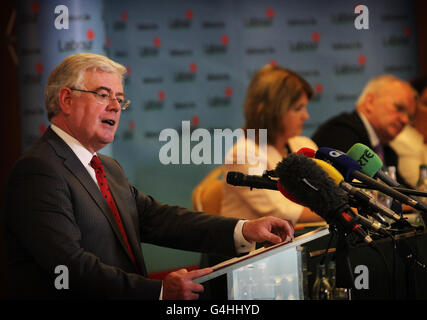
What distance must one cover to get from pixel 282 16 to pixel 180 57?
1.12 m

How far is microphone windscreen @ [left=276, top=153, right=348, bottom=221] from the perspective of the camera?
1334 mm

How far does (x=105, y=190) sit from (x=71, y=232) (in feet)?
1.04

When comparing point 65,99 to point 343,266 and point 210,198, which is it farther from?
point 210,198

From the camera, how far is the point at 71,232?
1793mm

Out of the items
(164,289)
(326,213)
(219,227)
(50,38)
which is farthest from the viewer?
(50,38)

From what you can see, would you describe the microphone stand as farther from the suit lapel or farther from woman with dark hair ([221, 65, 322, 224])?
woman with dark hair ([221, 65, 322, 224])

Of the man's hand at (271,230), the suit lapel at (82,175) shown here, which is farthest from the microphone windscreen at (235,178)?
the suit lapel at (82,175)

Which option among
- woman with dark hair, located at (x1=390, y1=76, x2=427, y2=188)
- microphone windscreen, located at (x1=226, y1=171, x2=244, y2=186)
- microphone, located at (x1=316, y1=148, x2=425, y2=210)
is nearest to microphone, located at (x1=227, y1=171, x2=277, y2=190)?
microphone windscreen, located at (x1=226, y1=171, x2=244, y2=186)

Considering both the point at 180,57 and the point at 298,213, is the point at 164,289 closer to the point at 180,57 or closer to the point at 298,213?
the point at 298,213

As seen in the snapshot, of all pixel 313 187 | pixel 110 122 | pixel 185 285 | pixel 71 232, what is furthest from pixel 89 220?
pixel 313 187

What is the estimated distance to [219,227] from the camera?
218cm

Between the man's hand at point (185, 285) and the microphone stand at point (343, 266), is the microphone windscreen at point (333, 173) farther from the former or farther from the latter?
the man's hand at point (185, 285)

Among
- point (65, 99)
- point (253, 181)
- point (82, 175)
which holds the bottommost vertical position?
point (253, 181)
